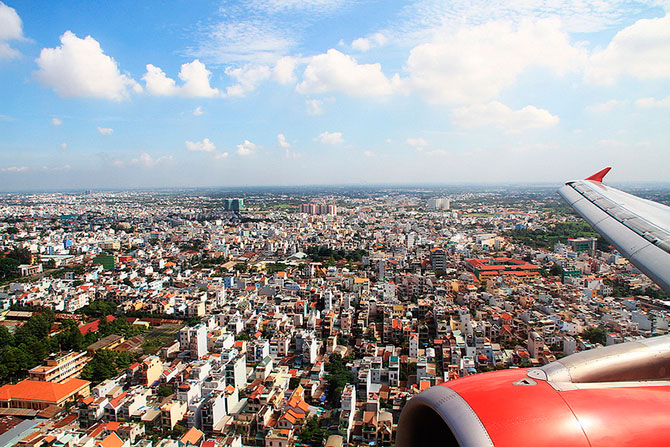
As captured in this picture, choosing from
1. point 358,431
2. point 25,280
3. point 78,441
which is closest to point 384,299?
Result: point 358,431

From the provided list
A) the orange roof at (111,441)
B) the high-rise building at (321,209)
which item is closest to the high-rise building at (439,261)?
the orange roof at (111,441)

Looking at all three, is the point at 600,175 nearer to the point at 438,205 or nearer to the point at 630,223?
the point at 630,223

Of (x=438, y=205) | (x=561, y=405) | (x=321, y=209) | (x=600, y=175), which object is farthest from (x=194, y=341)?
(x=438, y=205)

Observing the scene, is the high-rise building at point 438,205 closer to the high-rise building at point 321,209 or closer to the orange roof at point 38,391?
the high-rise building at point 321,209

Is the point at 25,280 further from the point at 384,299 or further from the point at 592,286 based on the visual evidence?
the point at 592,286

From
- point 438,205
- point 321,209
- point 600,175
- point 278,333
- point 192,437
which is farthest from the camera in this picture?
point 438,205

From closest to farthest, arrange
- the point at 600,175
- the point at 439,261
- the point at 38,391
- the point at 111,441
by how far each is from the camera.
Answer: the point at 600,175 → the point at 111,441 → the point at 38,391 → the point at 439,261

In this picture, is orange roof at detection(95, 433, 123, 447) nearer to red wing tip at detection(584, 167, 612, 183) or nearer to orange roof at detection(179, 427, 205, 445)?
orange roof at detection(179, 427, 205, 445)

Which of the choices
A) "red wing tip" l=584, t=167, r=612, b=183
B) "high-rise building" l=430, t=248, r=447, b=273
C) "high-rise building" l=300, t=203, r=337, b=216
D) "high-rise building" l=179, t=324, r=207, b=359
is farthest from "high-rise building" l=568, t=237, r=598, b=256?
"high-rise building" l=300, t=203, r=337, b=216
